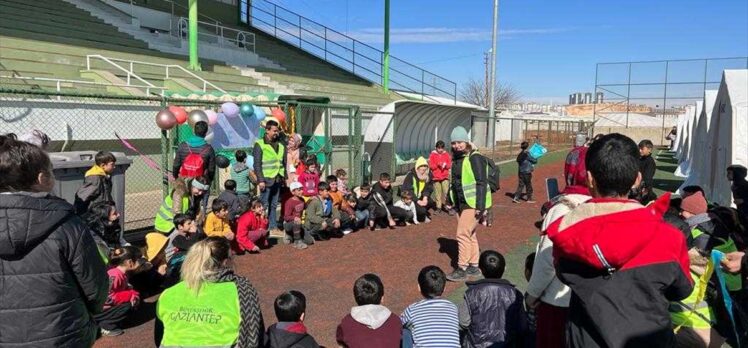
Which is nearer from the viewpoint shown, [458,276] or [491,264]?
[491,264]

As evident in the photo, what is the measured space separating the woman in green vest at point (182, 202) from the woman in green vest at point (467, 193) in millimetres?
3493

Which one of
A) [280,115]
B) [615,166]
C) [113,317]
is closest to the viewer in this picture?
[615,166]

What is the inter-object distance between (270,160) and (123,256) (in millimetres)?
3865

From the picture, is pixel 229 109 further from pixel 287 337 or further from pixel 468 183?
pixel 287 337

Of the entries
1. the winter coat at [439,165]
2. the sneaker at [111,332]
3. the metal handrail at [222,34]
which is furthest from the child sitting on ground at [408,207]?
the metal handrail at [222,34]

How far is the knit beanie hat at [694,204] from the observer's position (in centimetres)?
446

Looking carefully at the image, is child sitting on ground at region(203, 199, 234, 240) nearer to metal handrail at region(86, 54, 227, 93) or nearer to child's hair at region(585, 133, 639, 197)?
child's hair at region(585, 133, 639, 197)

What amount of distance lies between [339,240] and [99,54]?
1178 centimetres

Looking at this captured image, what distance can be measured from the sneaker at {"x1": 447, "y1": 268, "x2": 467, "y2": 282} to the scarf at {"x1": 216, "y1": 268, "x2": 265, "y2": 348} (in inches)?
141

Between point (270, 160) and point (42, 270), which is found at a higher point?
point (270, 160)

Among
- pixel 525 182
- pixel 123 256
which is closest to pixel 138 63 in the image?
pixel 525 182

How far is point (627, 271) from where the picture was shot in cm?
197

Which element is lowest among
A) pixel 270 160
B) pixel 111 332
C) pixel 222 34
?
pixel 111 332

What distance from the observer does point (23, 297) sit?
95.8 inches
